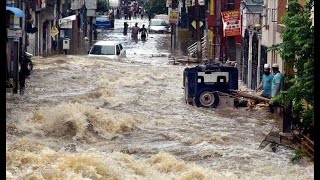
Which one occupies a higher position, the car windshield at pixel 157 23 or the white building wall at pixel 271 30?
the car windshield at pixel 157 23

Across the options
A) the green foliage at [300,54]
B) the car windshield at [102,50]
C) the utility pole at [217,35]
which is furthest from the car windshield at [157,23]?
the green foliage at [300,54]

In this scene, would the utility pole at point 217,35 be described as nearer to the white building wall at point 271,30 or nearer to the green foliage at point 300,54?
the white building wall at point 271,30

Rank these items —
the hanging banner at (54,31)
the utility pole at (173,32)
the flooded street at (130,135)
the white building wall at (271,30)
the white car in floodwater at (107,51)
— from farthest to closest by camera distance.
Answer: the utility pole at (173,32) < the hanging banner at (54,31) < the white car in floodwater at (107,51) < the white building wall at (271,30) < the flooded street at (130,135)

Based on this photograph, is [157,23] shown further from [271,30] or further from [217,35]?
[271,30]

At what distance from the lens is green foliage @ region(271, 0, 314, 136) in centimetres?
1186

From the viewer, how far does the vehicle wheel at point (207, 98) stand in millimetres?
19594

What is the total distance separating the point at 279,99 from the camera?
1259 centimetres

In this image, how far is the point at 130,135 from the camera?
15.8 meters

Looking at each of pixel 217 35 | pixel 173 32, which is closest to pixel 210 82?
pixel 217 35

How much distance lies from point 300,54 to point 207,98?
7.30 meters

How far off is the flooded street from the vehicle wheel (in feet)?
0.87

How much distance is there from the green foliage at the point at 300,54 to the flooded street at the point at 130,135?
37.5 inches

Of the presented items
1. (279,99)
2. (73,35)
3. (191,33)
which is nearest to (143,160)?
(279,99)

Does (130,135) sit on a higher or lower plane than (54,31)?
lower
